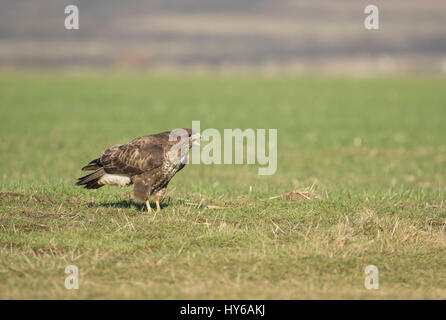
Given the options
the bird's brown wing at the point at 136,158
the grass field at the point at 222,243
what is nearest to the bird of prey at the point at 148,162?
the bird's brown wing at the point at 136,158

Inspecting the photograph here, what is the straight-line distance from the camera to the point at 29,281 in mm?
6793

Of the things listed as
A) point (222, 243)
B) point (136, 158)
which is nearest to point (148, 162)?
point (136, 158)

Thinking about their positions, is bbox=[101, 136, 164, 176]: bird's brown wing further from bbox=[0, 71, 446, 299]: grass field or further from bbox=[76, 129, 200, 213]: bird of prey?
bbox=[0, 71, 446, 299]: grass field

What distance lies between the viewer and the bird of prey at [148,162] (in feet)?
29.8

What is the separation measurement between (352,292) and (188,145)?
3.40 metres

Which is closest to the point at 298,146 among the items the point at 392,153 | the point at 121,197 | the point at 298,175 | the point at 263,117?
the point at 392,153

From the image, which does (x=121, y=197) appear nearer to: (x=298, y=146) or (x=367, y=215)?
(x=367, y=215)

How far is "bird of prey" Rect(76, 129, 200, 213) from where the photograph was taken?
909 cm

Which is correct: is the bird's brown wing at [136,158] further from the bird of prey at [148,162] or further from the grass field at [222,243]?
the grass field at [222,243]

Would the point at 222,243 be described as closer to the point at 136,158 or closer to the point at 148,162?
the point at 148,162

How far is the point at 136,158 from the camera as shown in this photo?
30.1 feet

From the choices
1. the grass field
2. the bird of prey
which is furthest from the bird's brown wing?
the grass field

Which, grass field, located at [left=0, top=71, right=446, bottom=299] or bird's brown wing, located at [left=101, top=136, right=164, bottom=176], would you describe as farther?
bird's brown wing, located at [left=101, top=136, right=164, bottom=176]

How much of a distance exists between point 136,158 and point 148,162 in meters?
0.21
